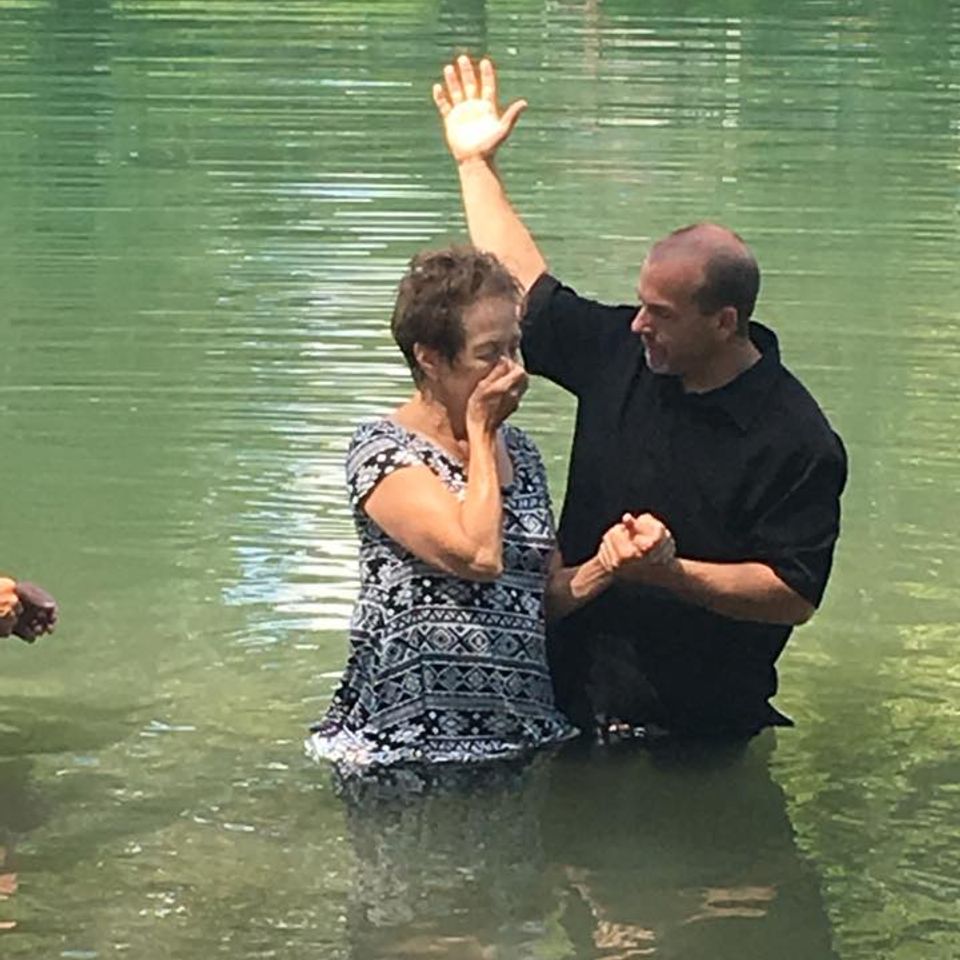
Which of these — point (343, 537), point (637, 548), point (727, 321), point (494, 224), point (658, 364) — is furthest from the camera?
point (343, 537)

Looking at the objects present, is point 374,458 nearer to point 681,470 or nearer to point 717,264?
point 681,470

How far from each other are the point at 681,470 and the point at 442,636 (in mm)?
656

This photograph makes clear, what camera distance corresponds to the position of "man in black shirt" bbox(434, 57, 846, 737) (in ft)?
18.9

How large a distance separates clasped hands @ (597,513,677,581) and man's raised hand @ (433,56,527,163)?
1.16 m

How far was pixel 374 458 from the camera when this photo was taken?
5695 mm

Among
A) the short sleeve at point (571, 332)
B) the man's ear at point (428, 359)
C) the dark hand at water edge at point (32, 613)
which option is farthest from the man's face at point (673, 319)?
the dark hand at water edge at point (32, 613)

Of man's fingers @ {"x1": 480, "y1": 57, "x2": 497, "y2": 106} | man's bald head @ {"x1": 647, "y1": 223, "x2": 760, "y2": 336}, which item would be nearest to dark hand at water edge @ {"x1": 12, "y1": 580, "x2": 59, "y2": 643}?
man's bald head @ {"x1": 647, "y1": 223, "x2": 760, "y2": 336}

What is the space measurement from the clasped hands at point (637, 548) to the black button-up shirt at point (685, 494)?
0.99 ft

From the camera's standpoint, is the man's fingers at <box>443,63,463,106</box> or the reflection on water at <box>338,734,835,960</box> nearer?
the reflection on water at <box>338,734,835,960</box>

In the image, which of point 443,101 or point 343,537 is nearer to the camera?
point 443,101

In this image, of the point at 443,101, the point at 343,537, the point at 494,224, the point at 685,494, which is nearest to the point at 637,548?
the point at 685,494

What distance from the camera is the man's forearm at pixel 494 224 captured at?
247 inches

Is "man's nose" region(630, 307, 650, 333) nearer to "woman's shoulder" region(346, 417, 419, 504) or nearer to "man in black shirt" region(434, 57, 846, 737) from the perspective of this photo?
"man in black shirt" region(434, 57, 846, 737)

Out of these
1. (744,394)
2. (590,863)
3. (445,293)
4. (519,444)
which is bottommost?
(590,863)
